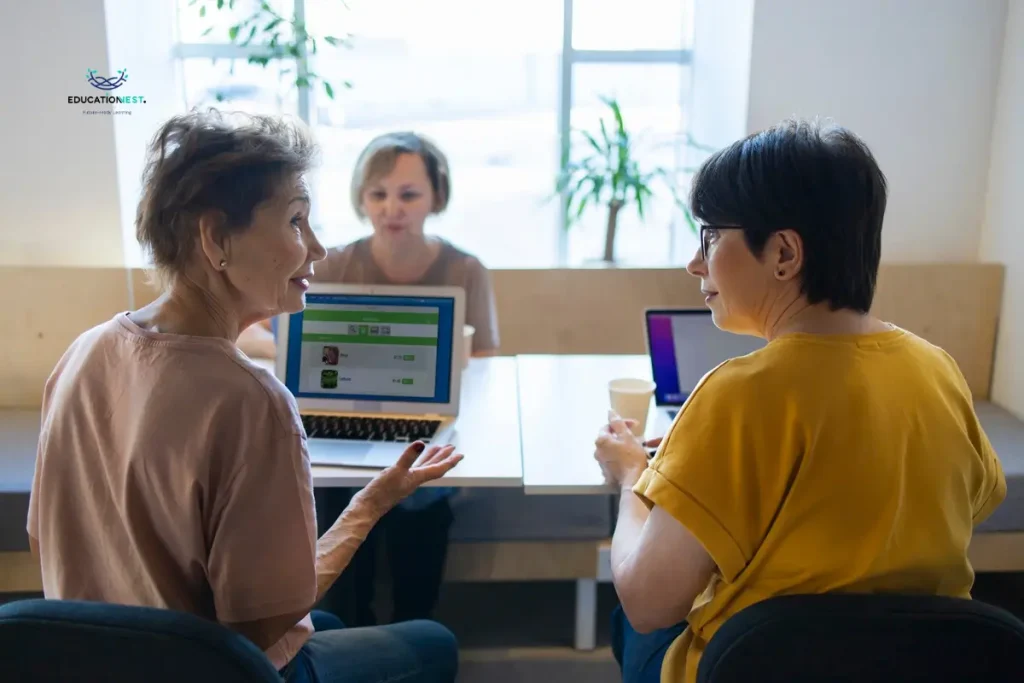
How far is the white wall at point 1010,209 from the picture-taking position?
2.81 m

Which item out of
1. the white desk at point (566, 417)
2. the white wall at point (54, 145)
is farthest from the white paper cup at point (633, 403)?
the white wall at point (54, 145)

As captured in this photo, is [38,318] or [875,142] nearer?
[38,318]

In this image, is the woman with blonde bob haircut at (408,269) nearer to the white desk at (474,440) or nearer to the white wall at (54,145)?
the white desk at (474,440)

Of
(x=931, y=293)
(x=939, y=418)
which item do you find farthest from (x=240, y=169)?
(x=931, y=293)

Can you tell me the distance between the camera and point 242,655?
876 mm

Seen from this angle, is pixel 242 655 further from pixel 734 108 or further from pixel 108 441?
pixel 734 108

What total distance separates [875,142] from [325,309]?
Answer: 218 cm

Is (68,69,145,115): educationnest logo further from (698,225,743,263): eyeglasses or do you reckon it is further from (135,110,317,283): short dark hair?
(698,225,743,263): eyeglasses

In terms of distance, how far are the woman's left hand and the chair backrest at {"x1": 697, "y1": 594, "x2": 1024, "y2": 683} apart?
505mm

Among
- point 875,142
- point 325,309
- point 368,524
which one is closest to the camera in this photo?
point 368,524

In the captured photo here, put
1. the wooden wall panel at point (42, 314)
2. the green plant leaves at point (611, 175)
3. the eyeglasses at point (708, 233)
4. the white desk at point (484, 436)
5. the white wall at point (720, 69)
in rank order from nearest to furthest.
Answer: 1. the eyeglasses at point (708, 233)
2. the white desk at point (484, 436)
3. the wooden wall panel at point (42, 314)
4. the white wall at point (720, 69)
5. the green plant leaves at point (611, 175)

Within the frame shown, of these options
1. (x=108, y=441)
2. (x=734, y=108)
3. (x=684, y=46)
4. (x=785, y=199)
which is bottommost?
(x=108, y=441)

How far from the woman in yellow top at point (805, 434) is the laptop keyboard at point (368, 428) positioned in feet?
2.36

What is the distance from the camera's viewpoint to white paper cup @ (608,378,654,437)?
5.85 ft
